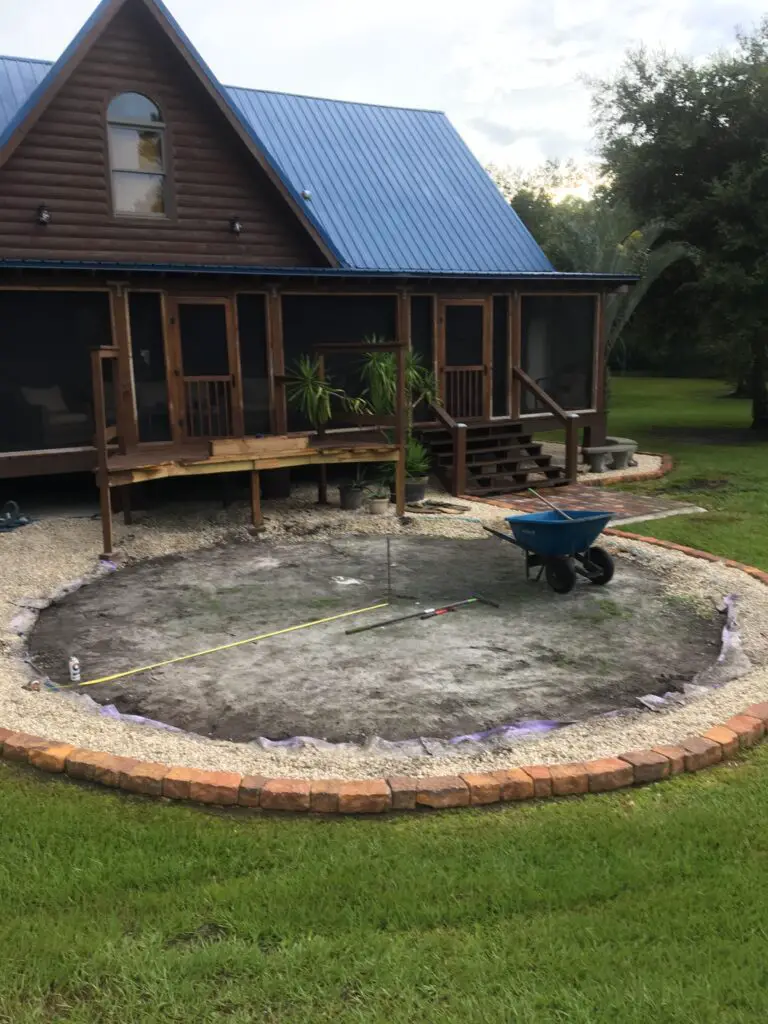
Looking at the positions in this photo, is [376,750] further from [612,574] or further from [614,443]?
[614,443]

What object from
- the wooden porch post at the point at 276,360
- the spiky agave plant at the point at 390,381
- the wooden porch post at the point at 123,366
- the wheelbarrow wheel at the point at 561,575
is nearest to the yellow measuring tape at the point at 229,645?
the wheelbarrow wheel at the point at 561,575

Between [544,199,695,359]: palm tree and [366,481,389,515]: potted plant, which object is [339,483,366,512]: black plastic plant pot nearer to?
[366,481,389,515]: potted plant

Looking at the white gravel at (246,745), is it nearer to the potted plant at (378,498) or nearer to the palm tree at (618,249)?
the potted plant at (378,498)

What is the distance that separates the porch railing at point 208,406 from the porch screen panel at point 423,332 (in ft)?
11.0

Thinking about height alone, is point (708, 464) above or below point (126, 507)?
below

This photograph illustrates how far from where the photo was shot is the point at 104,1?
11195mm

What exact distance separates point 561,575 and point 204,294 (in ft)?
22.7

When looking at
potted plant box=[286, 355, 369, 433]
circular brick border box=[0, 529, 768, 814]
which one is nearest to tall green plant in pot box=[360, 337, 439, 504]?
potted plant box=[286, 355, 369, 433]

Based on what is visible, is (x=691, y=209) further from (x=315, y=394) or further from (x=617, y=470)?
(x=315, y=394)

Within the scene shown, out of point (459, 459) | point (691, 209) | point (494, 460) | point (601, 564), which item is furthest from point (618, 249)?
point (601, 564)

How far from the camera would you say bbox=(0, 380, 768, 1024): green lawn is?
2838mm

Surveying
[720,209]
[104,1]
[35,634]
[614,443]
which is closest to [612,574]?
[35,634]

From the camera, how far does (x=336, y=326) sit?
13516mm

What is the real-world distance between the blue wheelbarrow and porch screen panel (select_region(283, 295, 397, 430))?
6273mm
